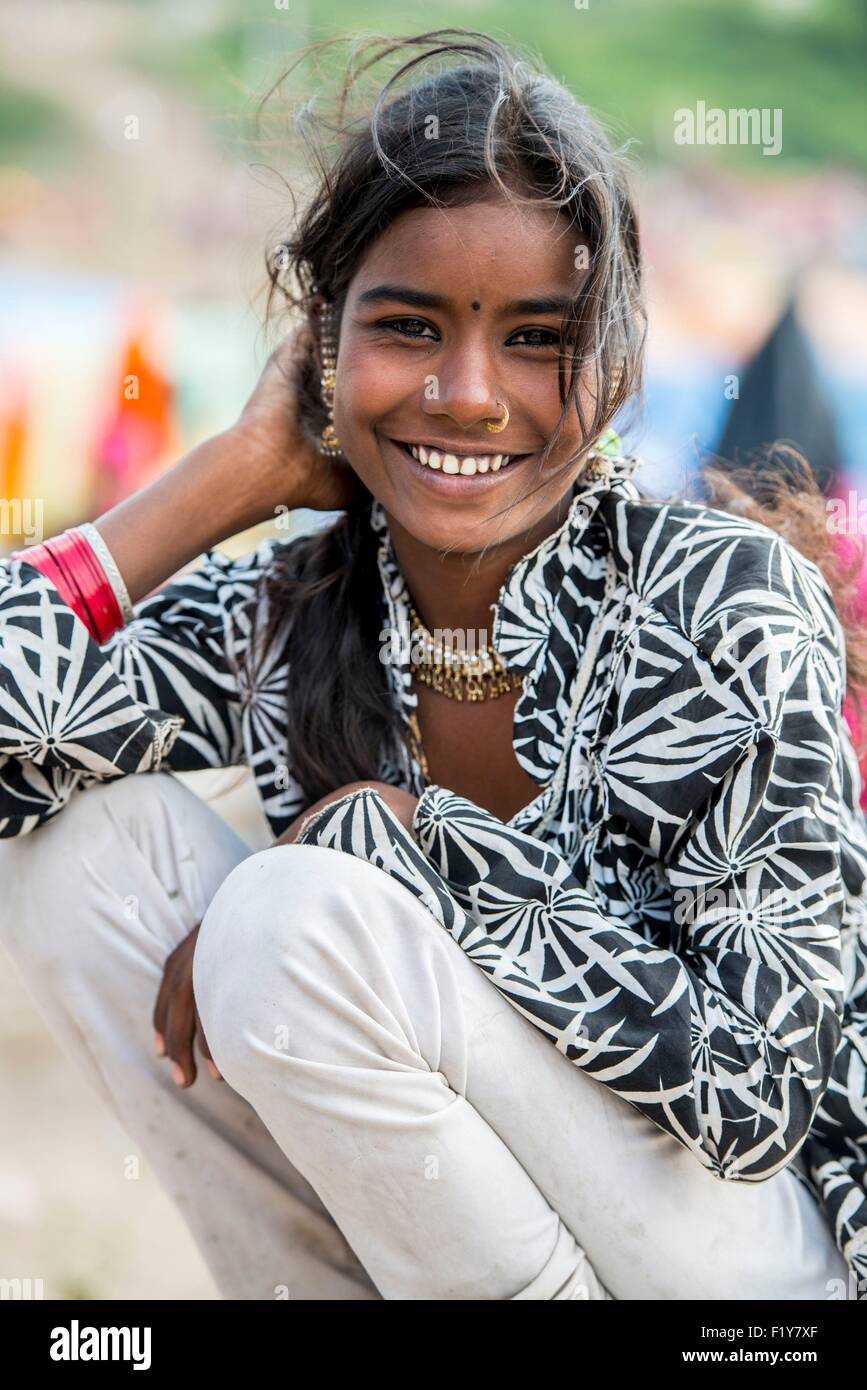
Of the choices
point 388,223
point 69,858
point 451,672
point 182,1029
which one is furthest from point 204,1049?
point 388,223

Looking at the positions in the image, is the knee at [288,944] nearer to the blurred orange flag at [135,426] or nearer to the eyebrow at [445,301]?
the eyebrow at [445,301]

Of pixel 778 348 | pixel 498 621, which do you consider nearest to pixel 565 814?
pixel 498 621

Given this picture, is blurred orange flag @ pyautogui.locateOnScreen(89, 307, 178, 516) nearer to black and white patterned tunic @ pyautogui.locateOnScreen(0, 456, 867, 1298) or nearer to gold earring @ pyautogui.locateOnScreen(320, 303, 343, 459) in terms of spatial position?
gold earring @ pyautogui.locateOnScreen(320, 303, 343, 459)

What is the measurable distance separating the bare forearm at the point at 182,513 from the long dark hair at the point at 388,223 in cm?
10

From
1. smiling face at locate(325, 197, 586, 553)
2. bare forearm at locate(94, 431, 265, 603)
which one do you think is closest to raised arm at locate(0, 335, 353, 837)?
bare forearm at locate(94, 431, 265, 603)

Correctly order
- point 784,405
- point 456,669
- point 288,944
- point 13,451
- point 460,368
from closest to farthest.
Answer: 1. point 288,944
2. point 460,368
3. point 456,669
4. point 784,405
5. point 13,451

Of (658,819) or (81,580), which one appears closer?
(658,819)

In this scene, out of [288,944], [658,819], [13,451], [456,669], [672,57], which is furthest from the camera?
[672,57]

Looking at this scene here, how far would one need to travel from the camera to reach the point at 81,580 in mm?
1832

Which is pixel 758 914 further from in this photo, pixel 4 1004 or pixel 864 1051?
pixel 4 1004

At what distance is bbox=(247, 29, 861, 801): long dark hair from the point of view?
5.23 feet

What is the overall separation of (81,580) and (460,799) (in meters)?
0.65

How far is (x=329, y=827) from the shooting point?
1.44 m

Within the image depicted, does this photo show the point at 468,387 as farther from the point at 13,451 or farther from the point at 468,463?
the point at 13,451
